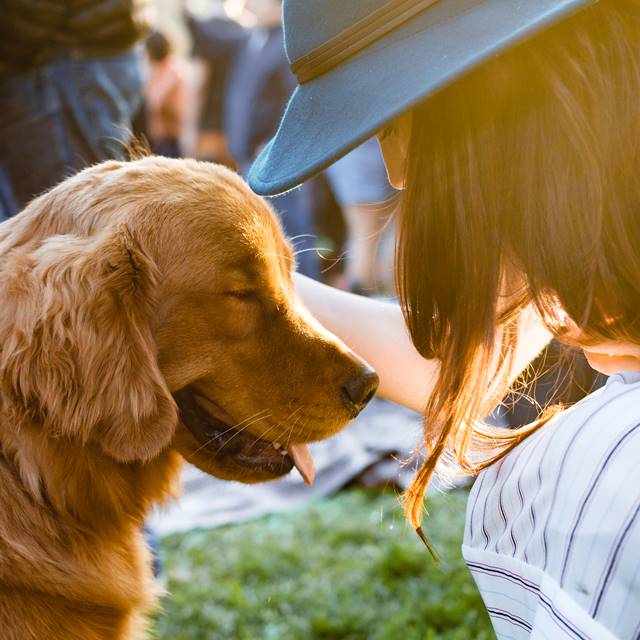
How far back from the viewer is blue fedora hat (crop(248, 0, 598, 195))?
131cm

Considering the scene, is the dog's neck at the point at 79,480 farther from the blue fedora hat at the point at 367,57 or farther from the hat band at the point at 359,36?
the hat band at the point at 359,36

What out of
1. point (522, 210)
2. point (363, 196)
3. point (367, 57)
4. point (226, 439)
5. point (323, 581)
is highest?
point (367, 57)

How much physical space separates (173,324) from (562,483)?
118 centimetres

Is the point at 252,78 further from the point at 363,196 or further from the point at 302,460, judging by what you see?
the point at 302,460

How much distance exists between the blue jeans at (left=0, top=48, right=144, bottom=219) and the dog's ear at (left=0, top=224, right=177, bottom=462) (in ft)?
5.12

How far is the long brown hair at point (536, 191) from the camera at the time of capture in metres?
1.45

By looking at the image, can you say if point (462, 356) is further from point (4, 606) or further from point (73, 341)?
point (4, 606)

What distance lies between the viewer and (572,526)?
141 centimetres

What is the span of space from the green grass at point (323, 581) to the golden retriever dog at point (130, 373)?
3.50 ft

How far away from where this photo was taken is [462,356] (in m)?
1.72

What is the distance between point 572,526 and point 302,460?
48.8 inches

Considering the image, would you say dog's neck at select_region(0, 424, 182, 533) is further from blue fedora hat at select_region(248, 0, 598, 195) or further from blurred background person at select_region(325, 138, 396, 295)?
blurred background person at select_region(325, 138, 396, 295)

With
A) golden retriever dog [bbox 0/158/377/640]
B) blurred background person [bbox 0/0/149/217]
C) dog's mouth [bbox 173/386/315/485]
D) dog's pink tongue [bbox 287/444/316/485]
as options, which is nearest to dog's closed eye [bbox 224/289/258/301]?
golden retriever dog [bbox 0/158/377/640]

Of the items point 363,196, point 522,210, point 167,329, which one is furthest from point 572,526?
point 363,196
